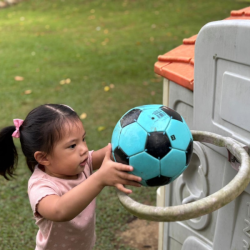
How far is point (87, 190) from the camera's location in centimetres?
135

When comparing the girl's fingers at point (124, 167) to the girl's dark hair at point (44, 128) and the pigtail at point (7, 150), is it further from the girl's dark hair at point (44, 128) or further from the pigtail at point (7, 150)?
the pigtail at point (7, 150)

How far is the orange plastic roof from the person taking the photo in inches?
67.6

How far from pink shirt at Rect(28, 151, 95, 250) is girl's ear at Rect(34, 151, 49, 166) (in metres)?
0.07

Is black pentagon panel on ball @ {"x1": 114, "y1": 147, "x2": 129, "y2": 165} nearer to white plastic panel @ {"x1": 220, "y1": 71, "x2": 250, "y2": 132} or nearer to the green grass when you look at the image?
white plastic panel @ {"x1": 220, "y1": 71, "x2": 250, "y2": 132}

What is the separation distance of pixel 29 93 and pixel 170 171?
4.10 m

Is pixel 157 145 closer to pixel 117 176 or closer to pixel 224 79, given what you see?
pixel 117 176

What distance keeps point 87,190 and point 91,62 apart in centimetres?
504

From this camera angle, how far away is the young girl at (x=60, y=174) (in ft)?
4.41

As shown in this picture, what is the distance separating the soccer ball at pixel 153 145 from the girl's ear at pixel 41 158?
0.40 m

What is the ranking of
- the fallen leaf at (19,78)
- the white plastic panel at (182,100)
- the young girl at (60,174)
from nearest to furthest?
the young girl at (60,174) → the white plastic panel at (182,100) → the fallen leaf at (19,78)

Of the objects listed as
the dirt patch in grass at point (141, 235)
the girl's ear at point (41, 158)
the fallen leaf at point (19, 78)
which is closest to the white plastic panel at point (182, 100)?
the girl's ear at point (41, 158)

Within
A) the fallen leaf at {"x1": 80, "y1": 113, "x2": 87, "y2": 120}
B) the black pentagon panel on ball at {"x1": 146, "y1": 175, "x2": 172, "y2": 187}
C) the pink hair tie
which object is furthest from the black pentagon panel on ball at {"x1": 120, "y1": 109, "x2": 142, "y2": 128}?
the fallen leaf at {"x1": 80, "y1": 113, "x2": 87, "y2": 120}

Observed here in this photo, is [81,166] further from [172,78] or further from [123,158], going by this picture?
[172,78]

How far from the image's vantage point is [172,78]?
1.81 meters
